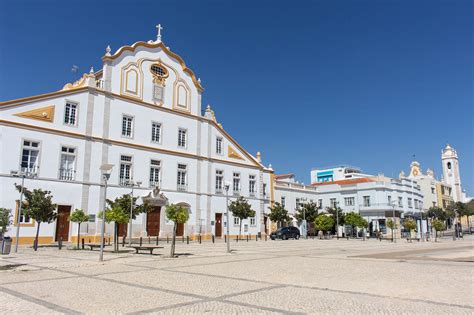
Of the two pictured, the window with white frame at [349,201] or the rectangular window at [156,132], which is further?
the window with white frame at [349,201]

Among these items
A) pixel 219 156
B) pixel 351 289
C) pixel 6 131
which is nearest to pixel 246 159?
pixel 219 156

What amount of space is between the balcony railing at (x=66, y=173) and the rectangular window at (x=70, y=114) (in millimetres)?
3831

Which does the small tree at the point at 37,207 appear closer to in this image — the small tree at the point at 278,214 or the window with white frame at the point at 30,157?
the window with white frame at the point at 30,157

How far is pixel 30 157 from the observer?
30.6 m

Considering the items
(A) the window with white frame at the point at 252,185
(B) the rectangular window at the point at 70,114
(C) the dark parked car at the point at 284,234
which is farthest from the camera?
(A) the window with white frame at the point at 252,185

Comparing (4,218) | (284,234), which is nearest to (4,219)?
(4,218)

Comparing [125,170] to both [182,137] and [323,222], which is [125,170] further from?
[323,222]

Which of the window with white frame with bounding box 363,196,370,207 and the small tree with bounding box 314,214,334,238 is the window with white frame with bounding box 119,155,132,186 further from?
the window with white frame with bounding box 363,196,370,207

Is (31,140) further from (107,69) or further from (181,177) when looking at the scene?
(181,177)

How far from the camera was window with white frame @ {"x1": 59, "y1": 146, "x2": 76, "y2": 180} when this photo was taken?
32.3m

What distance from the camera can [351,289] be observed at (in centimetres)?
990

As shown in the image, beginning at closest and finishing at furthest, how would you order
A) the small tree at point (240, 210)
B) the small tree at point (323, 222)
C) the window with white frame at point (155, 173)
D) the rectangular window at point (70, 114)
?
1. the rectangular window at point (70, 114)
2. the window with white frame at point (155, 173)
3. the small tree at point (240, 210)
4. the small tree at point (323, 222)

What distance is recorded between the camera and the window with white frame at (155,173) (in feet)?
127

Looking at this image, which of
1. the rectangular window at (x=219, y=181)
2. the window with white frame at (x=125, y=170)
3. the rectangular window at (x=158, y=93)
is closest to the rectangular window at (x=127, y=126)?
the window with white frame at (x=125, y=170)
